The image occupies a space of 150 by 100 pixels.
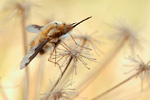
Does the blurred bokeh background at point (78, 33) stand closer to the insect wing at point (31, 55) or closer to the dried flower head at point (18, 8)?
the dried flower head at point (18, 8)

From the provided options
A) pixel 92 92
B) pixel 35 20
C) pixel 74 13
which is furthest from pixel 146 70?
pixel 74 13

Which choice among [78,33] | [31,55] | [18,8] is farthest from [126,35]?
[31,55]

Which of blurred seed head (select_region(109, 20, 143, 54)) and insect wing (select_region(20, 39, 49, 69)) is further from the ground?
blurred seed head (select_region(109, 20, 143, 54))

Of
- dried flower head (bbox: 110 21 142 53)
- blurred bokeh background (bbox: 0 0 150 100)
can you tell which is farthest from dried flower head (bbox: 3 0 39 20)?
dried flower head (bbox: 110 21 142 53)

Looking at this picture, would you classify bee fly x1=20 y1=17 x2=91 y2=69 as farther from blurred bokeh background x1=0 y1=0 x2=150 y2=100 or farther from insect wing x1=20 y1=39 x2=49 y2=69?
blurred bokeh background x1=0 y1=0 x2=150 y2=100

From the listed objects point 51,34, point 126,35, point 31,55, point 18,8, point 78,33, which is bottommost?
point 31,55

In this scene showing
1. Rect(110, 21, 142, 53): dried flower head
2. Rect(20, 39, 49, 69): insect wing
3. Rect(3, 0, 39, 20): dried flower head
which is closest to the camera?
Rect(20, 39, 49, 69): insect wing

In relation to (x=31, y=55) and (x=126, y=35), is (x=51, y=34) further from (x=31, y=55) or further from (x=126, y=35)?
(x=126, y=35)

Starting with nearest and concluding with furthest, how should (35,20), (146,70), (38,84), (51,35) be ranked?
(51,35), (146,70), (38,84), (35,20)

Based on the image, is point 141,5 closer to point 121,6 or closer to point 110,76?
point 121,6
